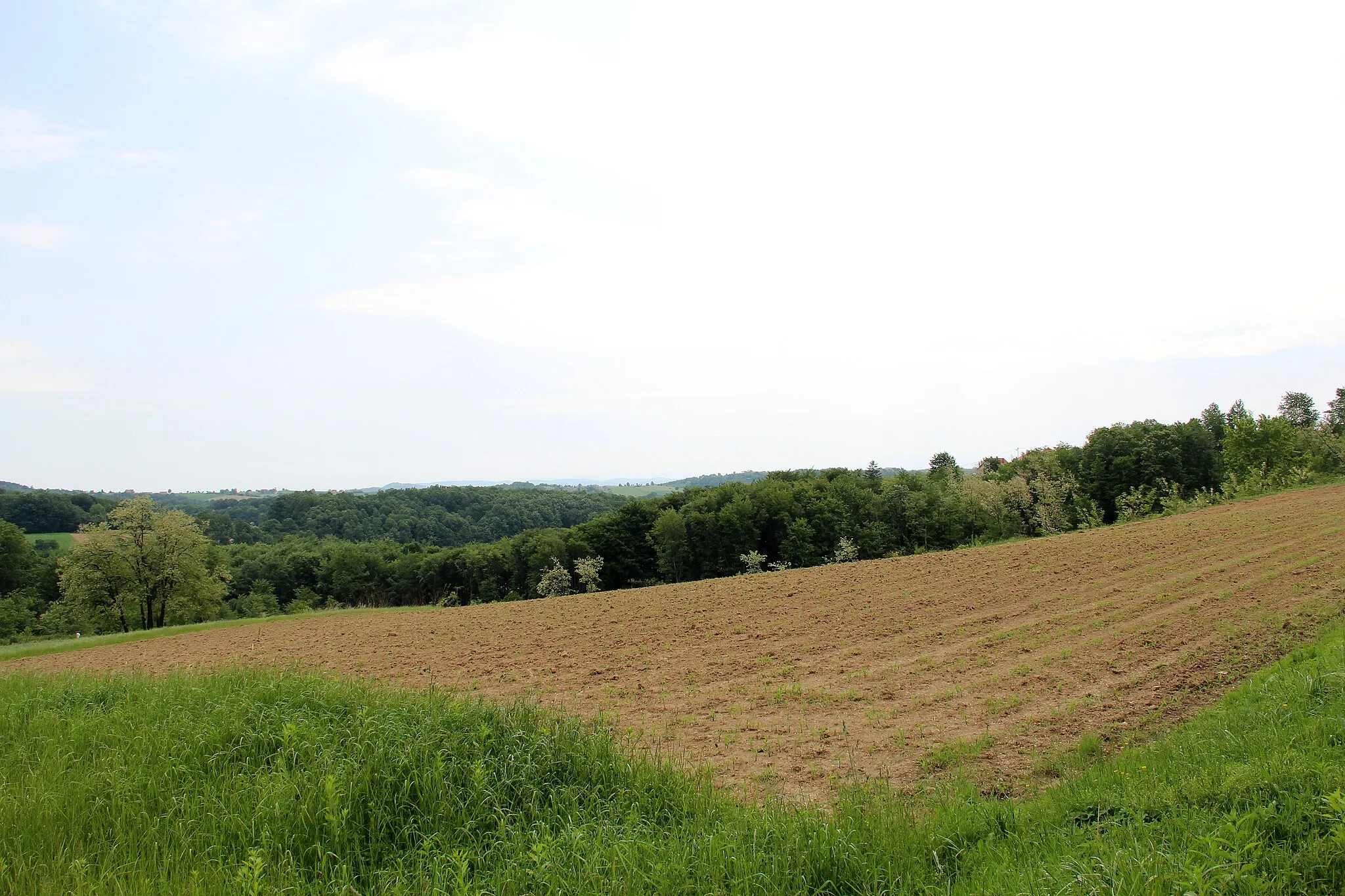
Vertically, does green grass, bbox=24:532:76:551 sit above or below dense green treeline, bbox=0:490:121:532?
below

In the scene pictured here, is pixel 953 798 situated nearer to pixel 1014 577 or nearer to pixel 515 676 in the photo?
pixel 515 676

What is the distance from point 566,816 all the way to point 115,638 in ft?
92.8

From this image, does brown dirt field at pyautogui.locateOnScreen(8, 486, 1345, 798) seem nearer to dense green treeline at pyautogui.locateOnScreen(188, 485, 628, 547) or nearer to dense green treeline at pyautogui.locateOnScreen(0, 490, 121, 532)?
dense green treeline at pyautogui.locateOnScreen(188, 485, 628, 547)

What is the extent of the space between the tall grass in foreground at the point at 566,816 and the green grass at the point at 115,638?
21.2 metres

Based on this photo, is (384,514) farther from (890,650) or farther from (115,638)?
(890,650)

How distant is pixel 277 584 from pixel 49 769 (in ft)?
302

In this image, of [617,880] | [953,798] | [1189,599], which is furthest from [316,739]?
[1189,599]

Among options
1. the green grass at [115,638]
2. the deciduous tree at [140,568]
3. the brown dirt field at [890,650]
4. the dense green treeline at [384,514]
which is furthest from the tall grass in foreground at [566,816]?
the dense green treeline at [384,514]

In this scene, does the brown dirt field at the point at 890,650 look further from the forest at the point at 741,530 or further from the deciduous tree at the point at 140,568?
the deciduous tree at the point at 140,568

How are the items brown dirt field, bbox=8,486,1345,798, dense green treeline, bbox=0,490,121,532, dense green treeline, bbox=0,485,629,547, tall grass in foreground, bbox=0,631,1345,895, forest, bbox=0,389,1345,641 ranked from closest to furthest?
1. tall grass in foreground, bbox=0,631,1345,895
2. brown dirt field, bbox=8,486,1345,798
3. forest, bbox=0,389,1345,641
4. dense green treeline, bbox=0,490,121,532
5. dense green treeline, bbox=0,485,629,547

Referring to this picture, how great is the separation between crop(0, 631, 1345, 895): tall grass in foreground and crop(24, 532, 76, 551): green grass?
106 m

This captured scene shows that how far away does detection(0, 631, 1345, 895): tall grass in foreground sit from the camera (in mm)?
4023

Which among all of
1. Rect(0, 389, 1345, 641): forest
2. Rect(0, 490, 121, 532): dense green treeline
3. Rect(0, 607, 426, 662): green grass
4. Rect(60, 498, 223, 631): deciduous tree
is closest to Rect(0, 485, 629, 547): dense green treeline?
Rect(0, 490, 121, 532): dense green treeline

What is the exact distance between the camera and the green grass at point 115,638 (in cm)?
2205
